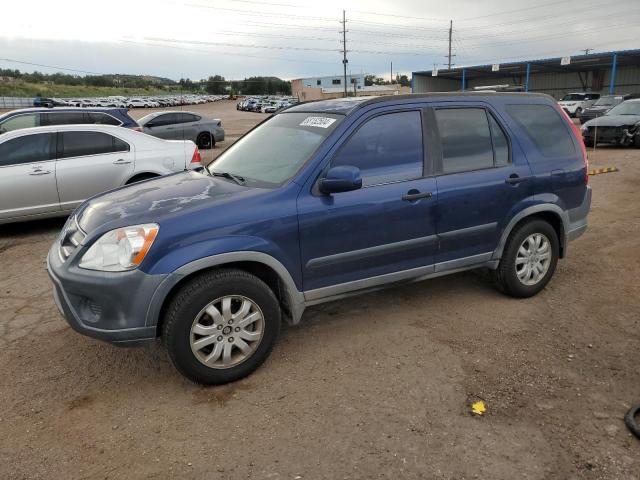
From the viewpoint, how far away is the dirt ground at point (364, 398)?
2.55m

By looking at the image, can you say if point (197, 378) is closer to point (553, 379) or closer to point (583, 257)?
point (553, 379)

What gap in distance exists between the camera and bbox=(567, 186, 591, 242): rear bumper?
15.0 ft

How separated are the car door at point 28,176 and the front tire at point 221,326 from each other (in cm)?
467

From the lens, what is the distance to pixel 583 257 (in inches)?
219

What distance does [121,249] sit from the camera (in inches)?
117

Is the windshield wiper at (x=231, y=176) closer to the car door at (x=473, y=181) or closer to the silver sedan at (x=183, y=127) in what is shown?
the car door at (x=473, y=181)

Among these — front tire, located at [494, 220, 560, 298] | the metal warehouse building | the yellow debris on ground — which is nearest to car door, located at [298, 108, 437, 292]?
front tire, located at [494, 220, 560, 298]

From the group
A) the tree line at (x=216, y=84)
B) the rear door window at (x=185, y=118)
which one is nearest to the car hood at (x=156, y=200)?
the rear door window at (x=185, y=118)

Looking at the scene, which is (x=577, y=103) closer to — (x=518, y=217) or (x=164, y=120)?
(x=164, y=120)

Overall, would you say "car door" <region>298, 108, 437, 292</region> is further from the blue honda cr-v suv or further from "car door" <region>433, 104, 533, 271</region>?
"car door" <region>433, 104, 533, 271</region>

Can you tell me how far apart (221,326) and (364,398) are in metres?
0.99

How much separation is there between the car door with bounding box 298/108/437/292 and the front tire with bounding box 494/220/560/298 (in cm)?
86

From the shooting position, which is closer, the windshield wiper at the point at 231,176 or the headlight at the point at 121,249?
the headlight at the point at 121,249

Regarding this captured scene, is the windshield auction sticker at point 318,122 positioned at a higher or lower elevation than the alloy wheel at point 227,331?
higher
